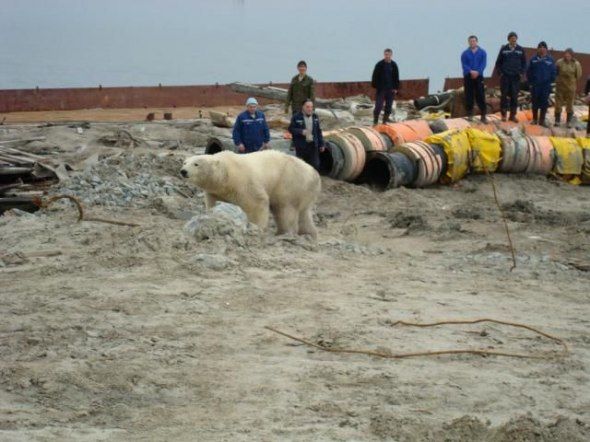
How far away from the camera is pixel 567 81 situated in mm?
20938

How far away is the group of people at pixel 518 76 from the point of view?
19531mm

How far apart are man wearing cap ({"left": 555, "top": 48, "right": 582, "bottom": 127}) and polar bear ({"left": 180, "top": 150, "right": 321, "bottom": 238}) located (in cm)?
1047

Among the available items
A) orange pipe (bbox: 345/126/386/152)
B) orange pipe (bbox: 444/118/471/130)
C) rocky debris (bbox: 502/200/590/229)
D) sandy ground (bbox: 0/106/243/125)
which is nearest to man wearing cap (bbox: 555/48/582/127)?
orange pipe (bbox: 444/118/471/130)

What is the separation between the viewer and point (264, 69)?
63.1 metres

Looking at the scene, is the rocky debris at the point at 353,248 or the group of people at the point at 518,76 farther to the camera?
the group of people at the point at 518,76

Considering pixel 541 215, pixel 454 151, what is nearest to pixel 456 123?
pixel 454 151

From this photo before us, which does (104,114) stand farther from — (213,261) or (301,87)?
(213,261)

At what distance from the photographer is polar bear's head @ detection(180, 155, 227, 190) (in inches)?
435

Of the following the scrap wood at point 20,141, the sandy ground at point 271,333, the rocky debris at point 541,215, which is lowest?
the sandy ground at point 271,333

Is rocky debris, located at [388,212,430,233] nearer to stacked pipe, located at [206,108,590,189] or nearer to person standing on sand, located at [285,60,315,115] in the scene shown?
stacked pipe, located at [206,108,590,189]


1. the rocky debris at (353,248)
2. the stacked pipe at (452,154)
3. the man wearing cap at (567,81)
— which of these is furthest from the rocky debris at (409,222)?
the man wearing cap at (567,81)

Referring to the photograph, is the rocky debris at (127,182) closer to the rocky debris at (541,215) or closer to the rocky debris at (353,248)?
the rocky debris at (353,248)

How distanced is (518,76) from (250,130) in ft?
26.2

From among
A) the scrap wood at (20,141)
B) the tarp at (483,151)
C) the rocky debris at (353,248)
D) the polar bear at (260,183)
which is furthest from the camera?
the tarp at (483,151)
